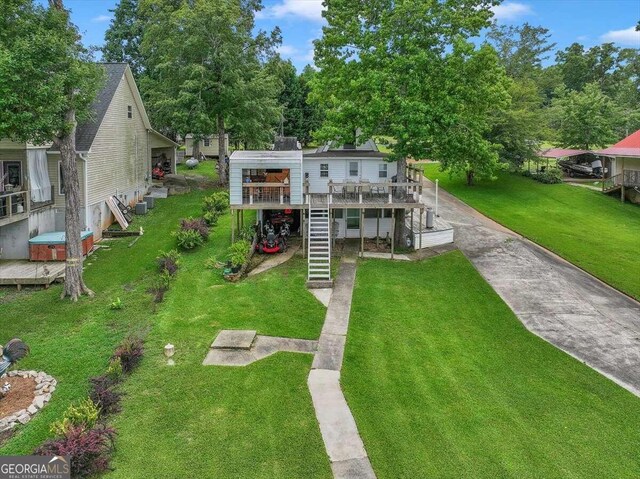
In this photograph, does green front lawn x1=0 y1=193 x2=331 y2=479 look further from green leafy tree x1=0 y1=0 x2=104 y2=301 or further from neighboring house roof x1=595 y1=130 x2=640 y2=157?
neighboring house roof x1=595 y1=130 x2=640 y2=157

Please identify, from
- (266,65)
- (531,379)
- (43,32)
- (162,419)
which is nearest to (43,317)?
(162,419)

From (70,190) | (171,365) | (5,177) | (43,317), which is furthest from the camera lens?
(5,177)

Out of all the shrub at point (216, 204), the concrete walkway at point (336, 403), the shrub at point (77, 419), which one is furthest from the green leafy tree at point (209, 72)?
the shrub at point (77, 419)

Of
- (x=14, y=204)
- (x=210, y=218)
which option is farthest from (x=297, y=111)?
(x=14, y=204)

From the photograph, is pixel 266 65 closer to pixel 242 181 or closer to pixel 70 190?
pixel 242 181

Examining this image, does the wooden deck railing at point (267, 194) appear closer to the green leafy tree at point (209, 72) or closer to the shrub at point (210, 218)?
the shrub at point (210, 218)
